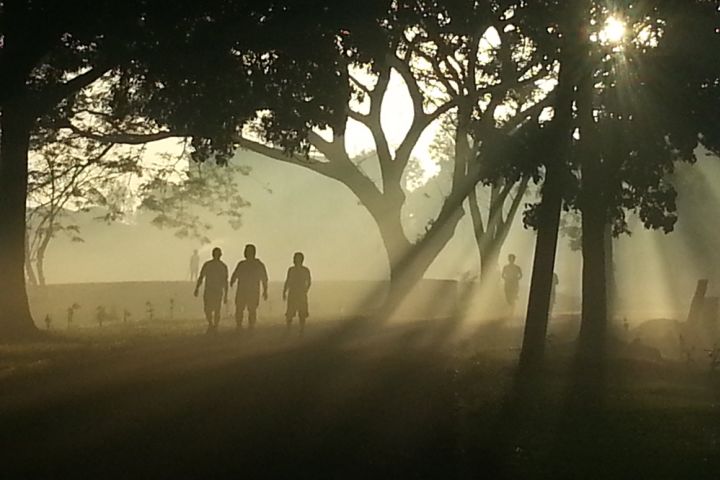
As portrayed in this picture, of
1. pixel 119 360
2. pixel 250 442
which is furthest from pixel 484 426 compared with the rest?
pixel 119 360

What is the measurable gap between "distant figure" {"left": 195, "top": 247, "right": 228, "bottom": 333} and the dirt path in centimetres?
480

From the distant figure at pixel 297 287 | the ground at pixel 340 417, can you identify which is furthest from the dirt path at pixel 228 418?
the distant figure at pixel 297 287

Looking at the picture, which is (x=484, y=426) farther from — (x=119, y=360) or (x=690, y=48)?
(x=690, y=48)

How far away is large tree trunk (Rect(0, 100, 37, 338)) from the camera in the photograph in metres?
20.2

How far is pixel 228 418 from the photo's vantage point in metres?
10.7

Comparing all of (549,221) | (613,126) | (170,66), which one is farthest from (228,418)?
(613,126)

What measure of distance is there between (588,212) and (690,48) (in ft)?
12.0

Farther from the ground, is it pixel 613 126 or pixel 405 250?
pixel 613 126

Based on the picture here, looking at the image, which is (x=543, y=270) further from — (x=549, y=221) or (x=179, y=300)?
(x=179, y=300)

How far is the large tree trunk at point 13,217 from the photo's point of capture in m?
20.2

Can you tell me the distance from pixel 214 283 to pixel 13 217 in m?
4.11

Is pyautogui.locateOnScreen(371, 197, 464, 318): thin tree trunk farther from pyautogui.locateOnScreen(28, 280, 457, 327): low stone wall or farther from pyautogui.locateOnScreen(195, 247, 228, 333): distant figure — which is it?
pyautogui.locateOnScreen(195, 247, 228, 333): distant figure

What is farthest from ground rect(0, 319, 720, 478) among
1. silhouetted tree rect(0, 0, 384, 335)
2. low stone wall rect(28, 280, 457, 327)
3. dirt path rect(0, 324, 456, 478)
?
low stone wall rect(28, 280, 457, 327)

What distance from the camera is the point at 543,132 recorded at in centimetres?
1864
